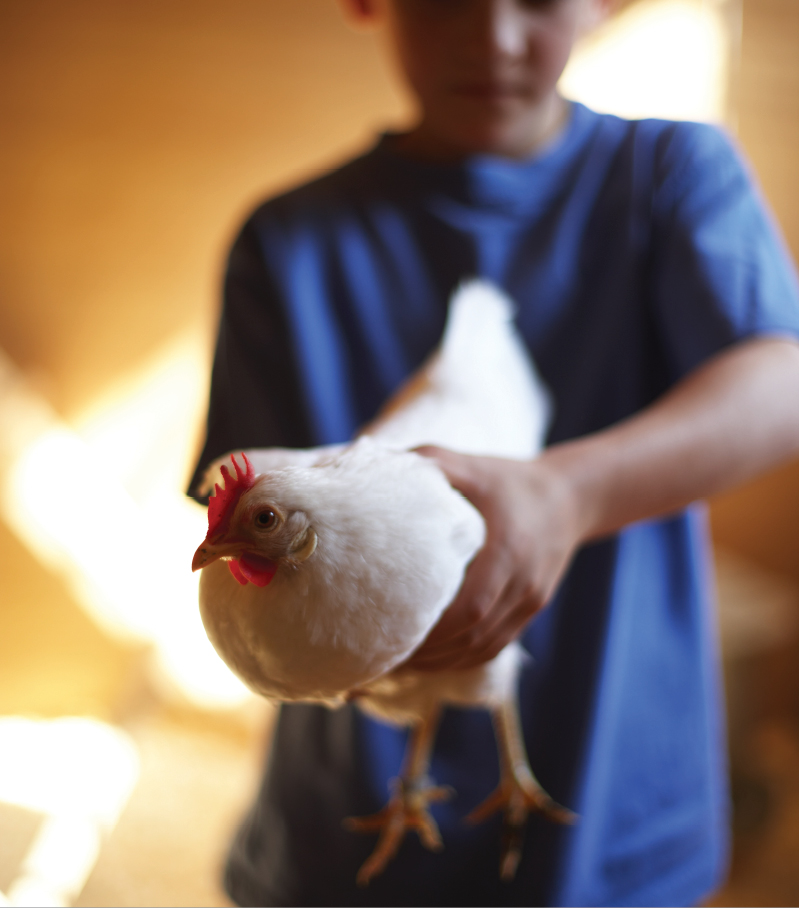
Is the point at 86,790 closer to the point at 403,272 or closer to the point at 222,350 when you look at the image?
the point at 222,350

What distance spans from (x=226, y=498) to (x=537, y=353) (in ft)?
1.20

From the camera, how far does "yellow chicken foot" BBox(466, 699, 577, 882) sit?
480 millimetres

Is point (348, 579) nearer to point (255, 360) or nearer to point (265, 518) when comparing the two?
point (265, 518)

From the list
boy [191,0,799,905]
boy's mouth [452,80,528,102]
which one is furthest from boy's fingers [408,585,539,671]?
boy's mouth [452,80,528,102]

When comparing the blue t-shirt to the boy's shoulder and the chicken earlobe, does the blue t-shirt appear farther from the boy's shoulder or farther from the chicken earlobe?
the chicken earlobe

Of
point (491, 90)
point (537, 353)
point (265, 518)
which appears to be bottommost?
point (537, 353)

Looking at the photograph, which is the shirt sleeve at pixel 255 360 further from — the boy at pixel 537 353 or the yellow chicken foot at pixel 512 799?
the yellow chicken foot at pixel 512 799

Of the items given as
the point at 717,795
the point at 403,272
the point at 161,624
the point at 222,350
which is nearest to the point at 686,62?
the point at 403,272

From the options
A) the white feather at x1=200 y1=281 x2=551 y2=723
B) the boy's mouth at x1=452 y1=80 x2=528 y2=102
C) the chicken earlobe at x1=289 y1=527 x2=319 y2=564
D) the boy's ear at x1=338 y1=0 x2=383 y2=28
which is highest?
the boy's ear at x1=338 y1=0 x2=383 y2=28

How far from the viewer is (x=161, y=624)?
1.37 metres

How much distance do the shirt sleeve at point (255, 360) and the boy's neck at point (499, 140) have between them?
176 millimetres

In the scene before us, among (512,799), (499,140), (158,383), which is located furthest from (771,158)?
(158,383)

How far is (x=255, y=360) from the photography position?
56 cm

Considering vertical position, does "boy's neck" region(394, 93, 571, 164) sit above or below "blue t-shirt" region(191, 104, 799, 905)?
above
